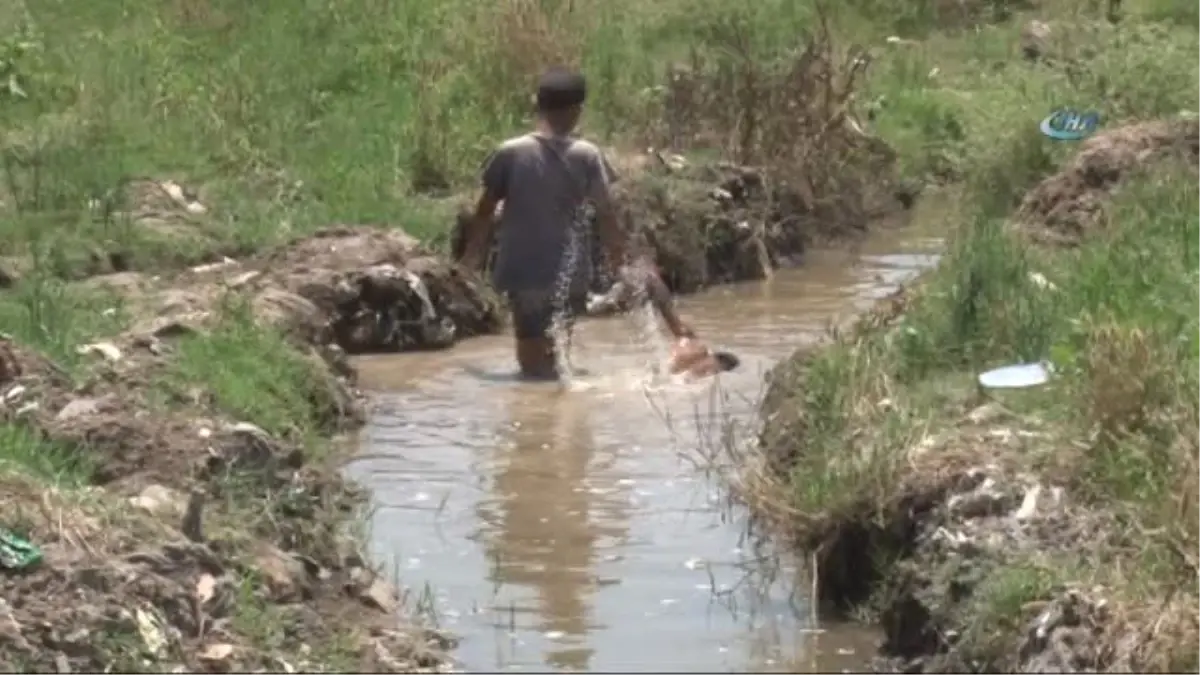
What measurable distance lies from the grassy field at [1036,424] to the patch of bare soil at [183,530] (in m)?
1.28

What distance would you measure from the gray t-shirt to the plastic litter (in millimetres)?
2776

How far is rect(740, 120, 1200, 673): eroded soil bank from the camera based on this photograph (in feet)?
17.8

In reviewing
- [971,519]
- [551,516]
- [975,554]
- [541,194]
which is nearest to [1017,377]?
[971,519]

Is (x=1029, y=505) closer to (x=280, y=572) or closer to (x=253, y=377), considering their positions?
(x=280, y=572)

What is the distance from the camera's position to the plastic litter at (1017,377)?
277 inches

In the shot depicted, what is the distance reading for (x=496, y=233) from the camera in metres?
10.8

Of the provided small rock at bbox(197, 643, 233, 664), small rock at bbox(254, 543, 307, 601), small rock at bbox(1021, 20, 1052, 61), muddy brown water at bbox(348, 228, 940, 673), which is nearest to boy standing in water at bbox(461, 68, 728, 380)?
muddy brown water at bbox(348, 228, 940, 673)

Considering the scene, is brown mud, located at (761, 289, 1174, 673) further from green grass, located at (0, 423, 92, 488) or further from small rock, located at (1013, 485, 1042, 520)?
green grass, located at (0, 423, 92, 488)

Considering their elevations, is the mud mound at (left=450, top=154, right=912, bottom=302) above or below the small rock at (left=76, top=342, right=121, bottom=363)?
below

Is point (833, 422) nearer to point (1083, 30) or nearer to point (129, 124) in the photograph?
point (129, 124)

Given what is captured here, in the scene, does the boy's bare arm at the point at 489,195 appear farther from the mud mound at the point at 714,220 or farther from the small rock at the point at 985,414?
the small rock at the point at 985,414

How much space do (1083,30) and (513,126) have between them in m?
6.40

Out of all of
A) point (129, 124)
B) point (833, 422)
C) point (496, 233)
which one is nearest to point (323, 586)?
point (833, 422)

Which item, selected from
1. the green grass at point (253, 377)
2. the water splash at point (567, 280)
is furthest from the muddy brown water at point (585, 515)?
the green grass at point (253, 377)
